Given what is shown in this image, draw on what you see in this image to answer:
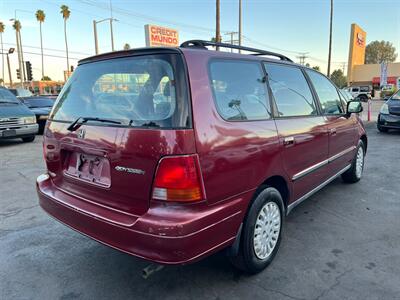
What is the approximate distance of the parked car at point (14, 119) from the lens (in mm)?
8523

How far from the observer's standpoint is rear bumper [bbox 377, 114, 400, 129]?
984 cm

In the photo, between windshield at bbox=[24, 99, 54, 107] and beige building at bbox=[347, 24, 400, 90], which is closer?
windshield at bbox=[24, 99, 54, 107]

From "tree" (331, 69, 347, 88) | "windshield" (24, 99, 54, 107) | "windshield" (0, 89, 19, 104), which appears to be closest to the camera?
"windshield" (0, 89, 19, 104)

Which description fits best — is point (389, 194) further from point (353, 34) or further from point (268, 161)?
point (353, 34)

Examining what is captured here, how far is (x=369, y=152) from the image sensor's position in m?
7.52

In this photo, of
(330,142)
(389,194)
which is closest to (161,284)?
(330,142)

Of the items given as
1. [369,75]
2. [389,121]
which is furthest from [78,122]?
[369,75]

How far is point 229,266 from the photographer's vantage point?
277cm

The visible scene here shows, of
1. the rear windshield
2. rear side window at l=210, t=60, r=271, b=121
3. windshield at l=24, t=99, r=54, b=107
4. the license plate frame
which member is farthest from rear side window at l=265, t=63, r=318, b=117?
windshield at l=24, t=99, r=54, b=107

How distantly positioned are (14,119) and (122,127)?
26.5ft

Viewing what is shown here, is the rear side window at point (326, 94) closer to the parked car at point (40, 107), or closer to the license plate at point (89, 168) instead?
the license plate at point (89, 168)

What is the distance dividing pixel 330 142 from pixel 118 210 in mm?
2667

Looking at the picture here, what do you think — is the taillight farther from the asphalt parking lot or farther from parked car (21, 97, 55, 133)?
parked car (21, 97, 55, 133)

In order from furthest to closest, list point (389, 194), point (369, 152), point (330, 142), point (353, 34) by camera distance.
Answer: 1. point (353, 34)
2. point (369, 152)
3. point (389, 194)
4. point (330, 142)
